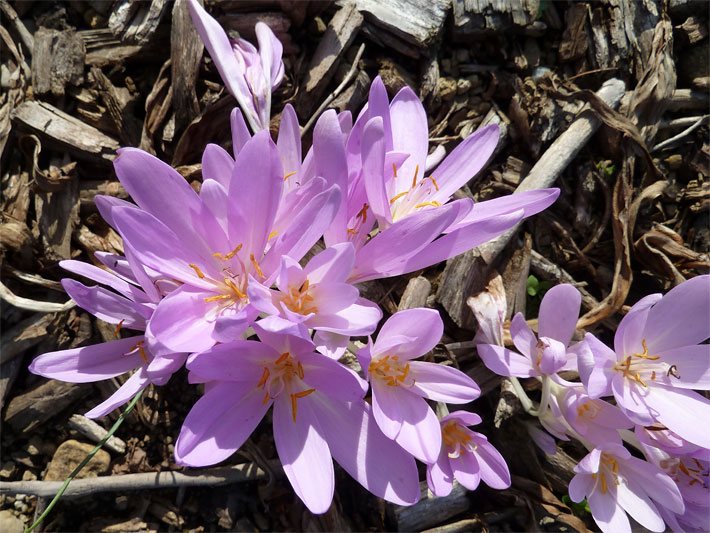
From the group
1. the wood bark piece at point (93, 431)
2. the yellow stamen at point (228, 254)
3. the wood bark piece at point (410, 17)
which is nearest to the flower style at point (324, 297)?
the yellow stamen at point (228, 254)

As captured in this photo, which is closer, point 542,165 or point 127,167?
point 127,167

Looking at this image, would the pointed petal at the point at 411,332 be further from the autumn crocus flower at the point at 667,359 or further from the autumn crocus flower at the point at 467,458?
the autumn crocus flower at the point at 667,359

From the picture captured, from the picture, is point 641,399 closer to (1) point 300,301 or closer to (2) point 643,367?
(2) point 643,367

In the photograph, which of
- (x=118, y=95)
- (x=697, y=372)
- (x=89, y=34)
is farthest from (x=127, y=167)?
(x=697, y=372)

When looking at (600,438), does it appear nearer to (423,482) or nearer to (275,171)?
(423,482)

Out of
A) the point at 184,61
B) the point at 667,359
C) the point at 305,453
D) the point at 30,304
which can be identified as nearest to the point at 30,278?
the point at 30,304

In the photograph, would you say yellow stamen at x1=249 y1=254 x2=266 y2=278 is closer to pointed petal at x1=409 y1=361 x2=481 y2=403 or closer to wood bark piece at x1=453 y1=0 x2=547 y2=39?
pointed petal at x1=409 y1=361 x2=481 y2=403

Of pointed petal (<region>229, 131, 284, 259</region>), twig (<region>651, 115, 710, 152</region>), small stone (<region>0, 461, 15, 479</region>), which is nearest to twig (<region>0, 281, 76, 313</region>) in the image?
small stone (<region>0, 461, 15, 479</region>)
